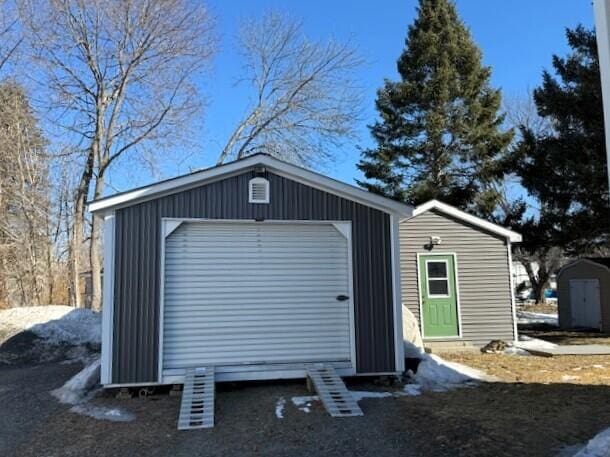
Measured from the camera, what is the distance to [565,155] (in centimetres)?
1456

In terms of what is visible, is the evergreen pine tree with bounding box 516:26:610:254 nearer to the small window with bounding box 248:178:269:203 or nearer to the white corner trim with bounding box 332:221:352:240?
the white corner trim with bounding box 332:221:352:240

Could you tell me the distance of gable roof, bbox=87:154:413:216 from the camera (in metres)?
7.04

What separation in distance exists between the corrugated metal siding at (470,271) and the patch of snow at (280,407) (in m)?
6.06

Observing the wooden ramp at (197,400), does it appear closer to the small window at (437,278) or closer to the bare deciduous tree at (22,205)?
the small window at (437,278)

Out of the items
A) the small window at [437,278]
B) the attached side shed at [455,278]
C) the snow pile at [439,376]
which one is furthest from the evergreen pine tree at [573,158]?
the snow pile at [439,376]

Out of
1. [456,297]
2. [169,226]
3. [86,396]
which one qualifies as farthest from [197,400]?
[456,297]

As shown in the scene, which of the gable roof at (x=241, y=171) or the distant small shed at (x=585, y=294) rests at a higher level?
the gable roof at (x=241, y=171)

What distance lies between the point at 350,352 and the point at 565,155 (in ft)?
33.5

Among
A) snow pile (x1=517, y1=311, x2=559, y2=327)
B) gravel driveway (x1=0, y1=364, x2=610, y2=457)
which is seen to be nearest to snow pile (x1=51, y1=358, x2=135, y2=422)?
gravel driveway (x1=0, y1=364, x2=610, y2=457)

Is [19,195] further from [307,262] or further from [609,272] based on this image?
[609,272]

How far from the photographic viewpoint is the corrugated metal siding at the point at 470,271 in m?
12.2

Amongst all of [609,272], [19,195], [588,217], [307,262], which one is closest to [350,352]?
[307,262]

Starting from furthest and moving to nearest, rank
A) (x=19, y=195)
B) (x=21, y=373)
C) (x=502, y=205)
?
(x=502, y=205) < (x=19, y=195) < (x=21, y=373)

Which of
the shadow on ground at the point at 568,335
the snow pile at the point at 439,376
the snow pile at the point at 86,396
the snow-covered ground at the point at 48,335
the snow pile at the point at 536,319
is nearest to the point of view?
the snow pile at the point at 86,396
